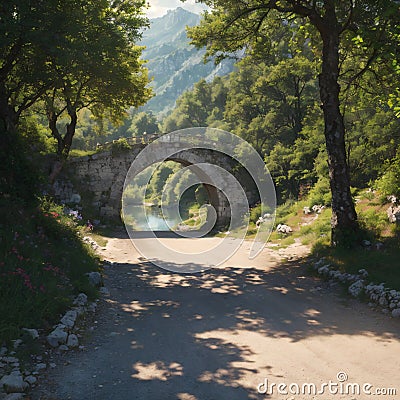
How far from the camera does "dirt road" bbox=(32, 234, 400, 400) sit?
4.60 m

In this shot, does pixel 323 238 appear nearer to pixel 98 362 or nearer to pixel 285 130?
pixel 98 362

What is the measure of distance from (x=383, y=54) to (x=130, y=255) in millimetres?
10386

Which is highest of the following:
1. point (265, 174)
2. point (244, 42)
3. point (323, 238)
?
point (244, 42)

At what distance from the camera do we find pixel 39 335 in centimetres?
583

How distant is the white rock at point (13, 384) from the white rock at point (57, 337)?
3.57 feet

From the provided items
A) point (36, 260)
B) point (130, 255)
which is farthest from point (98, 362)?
point (130, 255)

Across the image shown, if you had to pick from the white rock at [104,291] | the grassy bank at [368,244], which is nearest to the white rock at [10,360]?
the white rock at [104,291]

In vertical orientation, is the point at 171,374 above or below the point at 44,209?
below

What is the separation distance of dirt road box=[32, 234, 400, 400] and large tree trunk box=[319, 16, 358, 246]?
2.23m

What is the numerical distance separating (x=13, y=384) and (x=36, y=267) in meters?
3.29

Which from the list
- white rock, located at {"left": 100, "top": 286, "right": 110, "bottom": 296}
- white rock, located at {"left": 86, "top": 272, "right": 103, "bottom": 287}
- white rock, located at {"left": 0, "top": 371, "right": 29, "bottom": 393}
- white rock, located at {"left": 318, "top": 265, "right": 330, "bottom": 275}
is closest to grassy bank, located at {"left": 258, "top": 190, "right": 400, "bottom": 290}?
white rock, located at {"left": 318, "top": 265, "right": 330, "bottom": 275}

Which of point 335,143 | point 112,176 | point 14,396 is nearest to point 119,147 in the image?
point 112,176

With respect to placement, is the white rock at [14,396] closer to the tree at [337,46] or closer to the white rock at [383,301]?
the white rock at [383,301]

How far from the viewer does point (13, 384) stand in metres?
4.39
